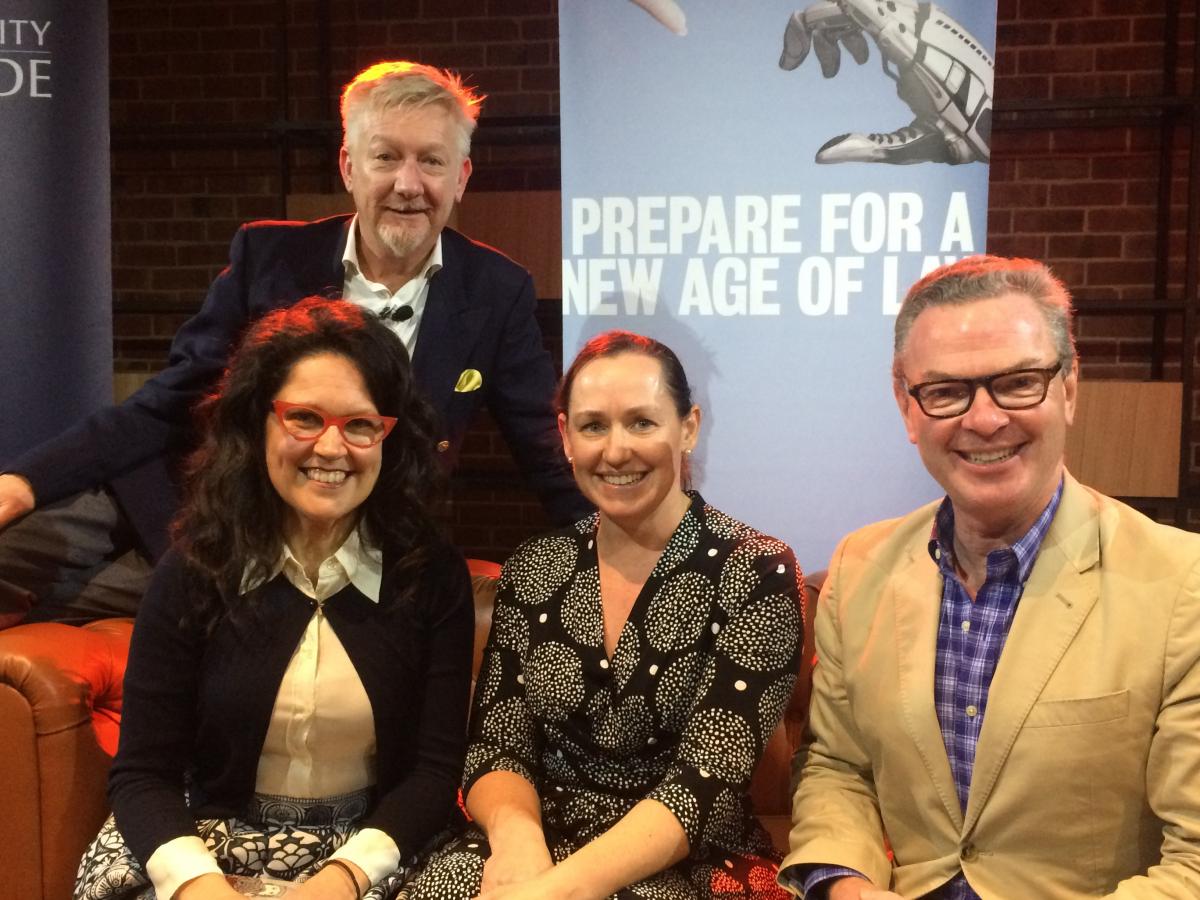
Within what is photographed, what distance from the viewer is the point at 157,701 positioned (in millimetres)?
1906

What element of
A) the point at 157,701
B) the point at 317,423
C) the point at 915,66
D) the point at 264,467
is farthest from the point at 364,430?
the point at 915,66

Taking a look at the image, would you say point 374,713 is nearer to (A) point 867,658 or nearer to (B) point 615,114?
(A) point 867,658

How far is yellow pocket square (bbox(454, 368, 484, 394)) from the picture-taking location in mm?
2727

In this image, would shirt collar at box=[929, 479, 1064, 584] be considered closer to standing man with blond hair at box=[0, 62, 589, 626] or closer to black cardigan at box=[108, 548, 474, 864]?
black cardigan at box=[108, 548, 474, 864]

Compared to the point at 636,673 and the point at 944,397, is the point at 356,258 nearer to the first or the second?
the point at 636,673

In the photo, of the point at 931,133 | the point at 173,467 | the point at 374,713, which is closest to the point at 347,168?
the point at 173,467

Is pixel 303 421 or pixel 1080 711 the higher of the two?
pixel 303 421

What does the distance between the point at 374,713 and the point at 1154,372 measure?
4035 millimetres

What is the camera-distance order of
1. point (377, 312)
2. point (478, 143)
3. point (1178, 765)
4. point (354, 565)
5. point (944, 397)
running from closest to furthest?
point (1178, 765)
point (944, 397)
point (354, 565)
point (377, 312)
point (478, 143)

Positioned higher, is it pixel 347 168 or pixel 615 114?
pixel 615 114

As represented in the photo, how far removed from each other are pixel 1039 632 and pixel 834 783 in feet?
1.42

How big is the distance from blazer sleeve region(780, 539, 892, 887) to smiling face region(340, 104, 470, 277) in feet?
4.34

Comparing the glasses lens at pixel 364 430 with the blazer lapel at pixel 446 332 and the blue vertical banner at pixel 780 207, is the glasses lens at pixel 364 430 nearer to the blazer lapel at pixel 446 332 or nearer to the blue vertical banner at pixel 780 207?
the blazer lapel at pixel 446 332

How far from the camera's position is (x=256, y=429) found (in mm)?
2002
